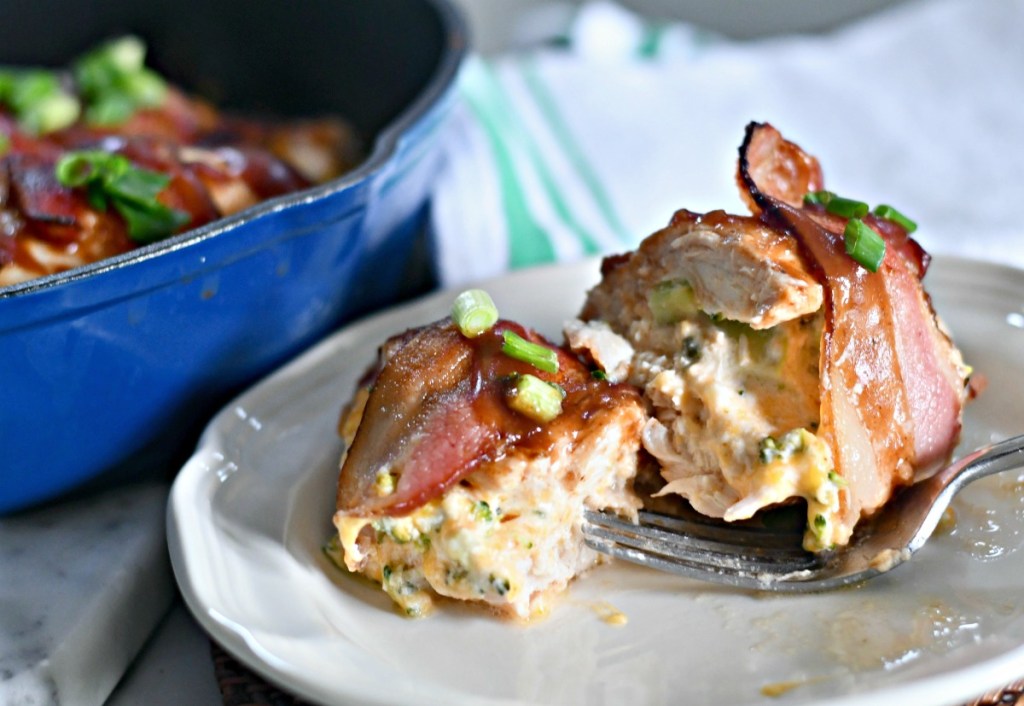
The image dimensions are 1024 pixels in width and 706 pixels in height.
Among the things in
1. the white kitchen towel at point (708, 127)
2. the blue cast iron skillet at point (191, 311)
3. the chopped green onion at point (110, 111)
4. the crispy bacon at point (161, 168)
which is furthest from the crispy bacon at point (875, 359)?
the chopped green onion at point (110, 111)

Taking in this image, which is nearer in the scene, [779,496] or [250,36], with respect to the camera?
[779,496]

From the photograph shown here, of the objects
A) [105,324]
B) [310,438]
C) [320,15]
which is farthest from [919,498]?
[320,15]

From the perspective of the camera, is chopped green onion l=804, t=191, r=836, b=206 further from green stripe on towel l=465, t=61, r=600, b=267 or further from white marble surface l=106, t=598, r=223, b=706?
white marble surface l=106, t=598, r=223, b=706

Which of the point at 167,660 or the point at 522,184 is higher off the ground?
the point at 522,184

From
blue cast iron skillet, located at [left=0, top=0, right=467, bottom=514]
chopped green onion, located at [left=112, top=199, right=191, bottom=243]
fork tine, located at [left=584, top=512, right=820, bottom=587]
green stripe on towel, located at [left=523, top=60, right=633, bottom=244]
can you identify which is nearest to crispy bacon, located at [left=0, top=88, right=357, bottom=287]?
chopped green onion, located at [left=112, top=199, right=191, bottom=243]

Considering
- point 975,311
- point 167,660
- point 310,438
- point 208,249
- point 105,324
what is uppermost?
point 975,311

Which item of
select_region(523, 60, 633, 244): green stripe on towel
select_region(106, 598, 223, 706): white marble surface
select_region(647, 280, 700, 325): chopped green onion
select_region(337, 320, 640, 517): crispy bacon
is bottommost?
select_region(106, 598, 223, 706): white marble surface

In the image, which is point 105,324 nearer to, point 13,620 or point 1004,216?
point 13,620
